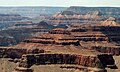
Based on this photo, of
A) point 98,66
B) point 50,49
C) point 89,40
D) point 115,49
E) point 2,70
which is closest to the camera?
point 98,66

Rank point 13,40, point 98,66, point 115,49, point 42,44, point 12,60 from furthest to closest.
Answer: point 13,40
point 115,49
point 42,44
point 12,60
point 98,66

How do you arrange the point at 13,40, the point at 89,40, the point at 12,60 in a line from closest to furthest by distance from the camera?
the point at 12,60 → the point at 89,40 → the point at 13,40

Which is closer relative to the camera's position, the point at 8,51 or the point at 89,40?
the point at 8,51

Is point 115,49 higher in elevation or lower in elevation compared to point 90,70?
lower

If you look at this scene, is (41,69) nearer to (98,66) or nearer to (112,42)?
(98,66)

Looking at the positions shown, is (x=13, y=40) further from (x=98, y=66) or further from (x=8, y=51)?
(x=98, y=66)

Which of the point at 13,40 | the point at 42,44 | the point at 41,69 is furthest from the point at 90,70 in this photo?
the point at 13,40

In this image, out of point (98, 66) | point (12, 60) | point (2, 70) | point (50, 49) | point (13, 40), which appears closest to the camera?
point (98, 66)

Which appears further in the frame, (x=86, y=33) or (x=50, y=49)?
(x=86, y=33)

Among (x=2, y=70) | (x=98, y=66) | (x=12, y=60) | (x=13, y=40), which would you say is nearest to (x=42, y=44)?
(x=12, y=60)
